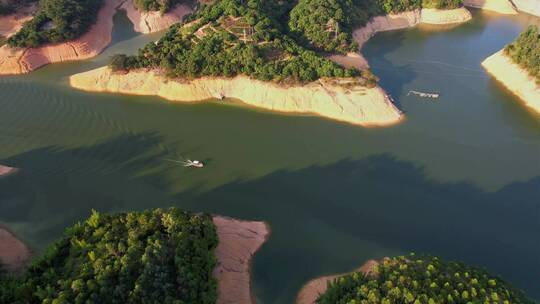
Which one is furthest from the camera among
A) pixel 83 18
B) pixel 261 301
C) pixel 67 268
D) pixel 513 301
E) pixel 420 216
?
pixel 83 18

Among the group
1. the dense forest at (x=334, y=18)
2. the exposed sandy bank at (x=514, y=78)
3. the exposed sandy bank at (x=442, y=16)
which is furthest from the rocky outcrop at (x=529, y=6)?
the exposed sandy bank at (x=514, y=78)

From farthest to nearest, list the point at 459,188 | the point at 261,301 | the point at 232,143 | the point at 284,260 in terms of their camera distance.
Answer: the point at 232,143
the point at 459,188
the point at 284,260
the point at 261,301

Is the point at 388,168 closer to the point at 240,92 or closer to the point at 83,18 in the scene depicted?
the point at 240,92

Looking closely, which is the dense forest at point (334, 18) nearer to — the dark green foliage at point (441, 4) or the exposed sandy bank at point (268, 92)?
the dark green foliage at point (441, 4)

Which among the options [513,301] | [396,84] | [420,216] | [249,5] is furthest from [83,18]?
[513,301]

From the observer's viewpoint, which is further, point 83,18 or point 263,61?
point 83,18

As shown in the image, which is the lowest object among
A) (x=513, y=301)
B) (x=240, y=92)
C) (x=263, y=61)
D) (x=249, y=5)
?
(x=513, y=301)

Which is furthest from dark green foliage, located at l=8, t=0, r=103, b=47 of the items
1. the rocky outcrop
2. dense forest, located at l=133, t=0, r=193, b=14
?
the rocky outcrop

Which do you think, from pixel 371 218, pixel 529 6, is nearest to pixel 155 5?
pixel 371 218
